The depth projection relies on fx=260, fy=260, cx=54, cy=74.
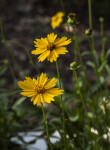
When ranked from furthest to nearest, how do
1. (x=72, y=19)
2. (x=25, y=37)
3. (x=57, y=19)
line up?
(x=25, y=37), (x=57, y=19), (x=72, y=19)

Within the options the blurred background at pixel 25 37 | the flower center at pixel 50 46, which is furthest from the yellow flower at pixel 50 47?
the blurred background at pixel 25 37

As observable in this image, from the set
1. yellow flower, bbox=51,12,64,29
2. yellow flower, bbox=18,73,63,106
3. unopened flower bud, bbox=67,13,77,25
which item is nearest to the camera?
yellow flower, bbox=18,73,63,106

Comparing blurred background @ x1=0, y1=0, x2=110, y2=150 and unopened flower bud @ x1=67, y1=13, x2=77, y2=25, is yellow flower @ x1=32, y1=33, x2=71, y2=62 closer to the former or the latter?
unopened flower bud @ x1=67, y1=13, x2=77, y2=25

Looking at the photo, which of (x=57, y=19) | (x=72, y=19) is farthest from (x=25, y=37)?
(x=72, y=19)

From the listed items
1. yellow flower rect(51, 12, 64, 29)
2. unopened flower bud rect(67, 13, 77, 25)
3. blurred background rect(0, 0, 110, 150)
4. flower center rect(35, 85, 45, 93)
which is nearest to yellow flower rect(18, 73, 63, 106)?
flower center rect(35, 85, 45, 93)

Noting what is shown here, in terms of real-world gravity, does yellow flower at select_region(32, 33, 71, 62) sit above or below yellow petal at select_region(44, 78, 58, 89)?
above

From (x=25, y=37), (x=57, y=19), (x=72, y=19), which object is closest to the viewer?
(x=72, y=19)

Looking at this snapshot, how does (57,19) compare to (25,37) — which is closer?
(57,19)

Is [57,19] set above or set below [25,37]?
above

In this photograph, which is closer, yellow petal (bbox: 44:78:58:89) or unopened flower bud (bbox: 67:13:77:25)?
yellow petal (bbox: 44:78:58:89)

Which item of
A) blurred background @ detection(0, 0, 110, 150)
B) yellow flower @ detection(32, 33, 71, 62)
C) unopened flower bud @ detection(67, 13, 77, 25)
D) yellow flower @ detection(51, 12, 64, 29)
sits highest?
unopened flower bud @ detection(67, 13, 77, 25)

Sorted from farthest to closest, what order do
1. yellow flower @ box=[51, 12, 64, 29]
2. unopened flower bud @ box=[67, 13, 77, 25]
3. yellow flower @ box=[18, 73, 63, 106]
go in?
yellow flower @ box=[51, 12, 64, 29], unopened flower bud @ box=[67, 13, 77, 25], yellow flower @ box=[18, 73, 63, 106]

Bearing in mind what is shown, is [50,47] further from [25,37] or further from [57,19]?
[25,37]
